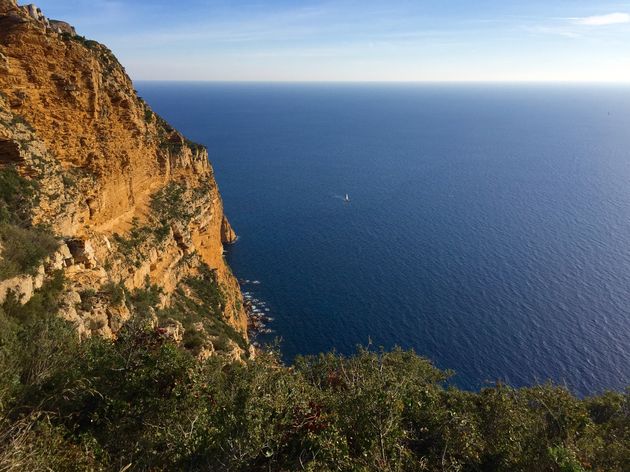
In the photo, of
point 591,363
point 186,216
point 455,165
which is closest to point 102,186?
point 186,216

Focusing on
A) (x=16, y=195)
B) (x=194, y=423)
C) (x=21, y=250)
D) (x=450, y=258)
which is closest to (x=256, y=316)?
(x=16, y=195)

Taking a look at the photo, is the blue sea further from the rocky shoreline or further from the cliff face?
the cliff face

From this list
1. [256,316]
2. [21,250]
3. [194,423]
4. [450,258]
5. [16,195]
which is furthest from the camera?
[450,258]

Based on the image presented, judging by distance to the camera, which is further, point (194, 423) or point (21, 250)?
point (21, 250)

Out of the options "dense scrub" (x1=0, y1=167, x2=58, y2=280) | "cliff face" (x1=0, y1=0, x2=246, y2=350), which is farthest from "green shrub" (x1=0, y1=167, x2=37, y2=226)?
"cliff face" (x1=0, y1=0, x2=246, y2=350)

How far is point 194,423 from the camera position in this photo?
11898 millimetres

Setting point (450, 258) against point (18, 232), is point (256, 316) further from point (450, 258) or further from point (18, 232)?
point (18, 232)

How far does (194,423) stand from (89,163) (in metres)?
26.7

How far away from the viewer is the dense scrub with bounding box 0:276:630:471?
10.8 m

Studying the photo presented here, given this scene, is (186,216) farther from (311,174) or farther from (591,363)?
(311,174)

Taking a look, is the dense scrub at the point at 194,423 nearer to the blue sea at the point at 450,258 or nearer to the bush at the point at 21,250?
the bush at the point at 21,250

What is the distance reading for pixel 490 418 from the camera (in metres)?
18.0

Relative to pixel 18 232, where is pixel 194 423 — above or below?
below

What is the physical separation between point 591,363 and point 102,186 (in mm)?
56057
